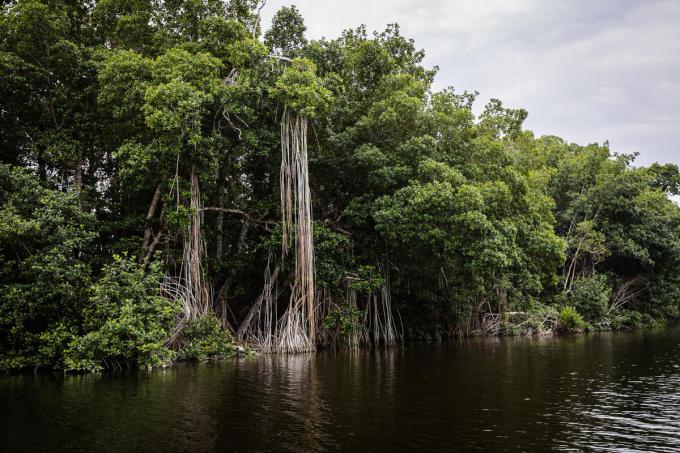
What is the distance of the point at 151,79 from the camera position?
18.4 metres

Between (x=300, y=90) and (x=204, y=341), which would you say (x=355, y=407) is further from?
(x=300, y=90)

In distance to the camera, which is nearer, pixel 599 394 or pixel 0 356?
pixel 599 394

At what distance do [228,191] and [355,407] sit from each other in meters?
14.4

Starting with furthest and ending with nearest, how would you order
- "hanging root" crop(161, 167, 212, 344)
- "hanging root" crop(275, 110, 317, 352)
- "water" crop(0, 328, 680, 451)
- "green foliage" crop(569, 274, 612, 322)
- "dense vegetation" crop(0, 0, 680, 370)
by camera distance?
"green foliage" crop(569, 274, 612, 322)
"hanging root" crop(275, 110, 317, 352)
"hanging root" crop(161, 167, 212, 344)
"dense vegetation" crop(0, 0, 680, 370)
"water" crop(0, 328, 680, 451)

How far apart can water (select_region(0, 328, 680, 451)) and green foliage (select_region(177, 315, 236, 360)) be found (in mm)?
1516

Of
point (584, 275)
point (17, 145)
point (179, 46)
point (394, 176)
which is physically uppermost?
point (179, 46)

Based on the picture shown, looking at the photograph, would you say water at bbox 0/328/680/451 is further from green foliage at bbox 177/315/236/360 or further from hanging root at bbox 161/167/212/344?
hanging root at bbox 161/167/212/344

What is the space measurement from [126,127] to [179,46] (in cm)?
349

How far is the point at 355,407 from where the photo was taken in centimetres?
925

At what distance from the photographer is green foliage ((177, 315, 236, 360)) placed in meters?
16.8

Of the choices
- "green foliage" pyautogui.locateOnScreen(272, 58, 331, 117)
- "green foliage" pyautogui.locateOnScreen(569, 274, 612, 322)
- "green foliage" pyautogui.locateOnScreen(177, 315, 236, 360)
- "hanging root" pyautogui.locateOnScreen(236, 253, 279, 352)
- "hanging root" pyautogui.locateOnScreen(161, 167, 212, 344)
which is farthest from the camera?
"green foliage" pyautogui.locateOnScreen(569, 274, 612, 322)

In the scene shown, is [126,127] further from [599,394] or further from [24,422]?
[599,394]

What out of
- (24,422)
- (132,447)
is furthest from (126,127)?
(132,447)

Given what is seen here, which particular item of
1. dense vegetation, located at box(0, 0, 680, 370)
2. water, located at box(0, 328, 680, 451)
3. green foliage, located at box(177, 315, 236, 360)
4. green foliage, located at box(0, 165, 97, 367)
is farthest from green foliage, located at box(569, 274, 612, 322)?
green foliage, located at box(0, 165, 97, 367)
